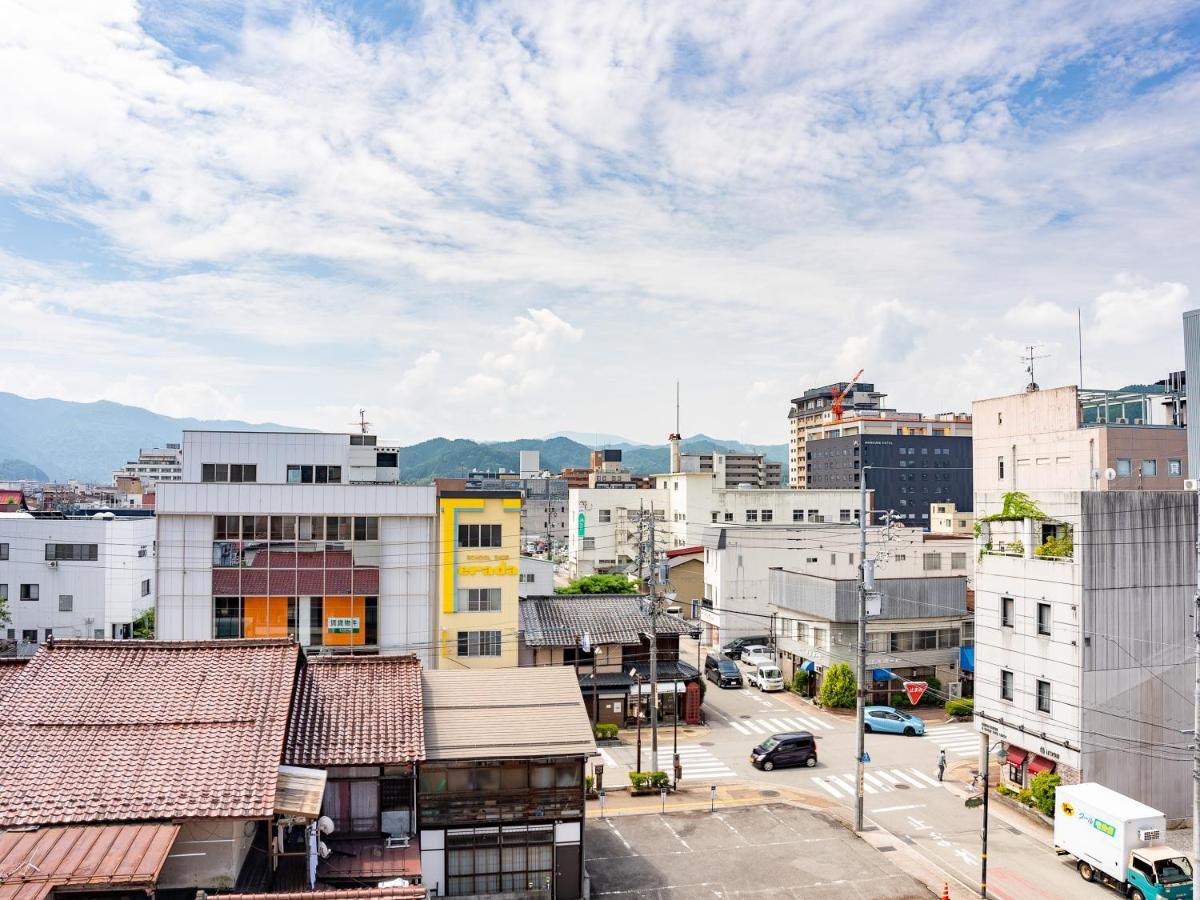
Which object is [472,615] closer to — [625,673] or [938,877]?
[625,673]

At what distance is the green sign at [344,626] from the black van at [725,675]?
2454 centimetres

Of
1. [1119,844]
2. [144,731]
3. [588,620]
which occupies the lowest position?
[1119,844]

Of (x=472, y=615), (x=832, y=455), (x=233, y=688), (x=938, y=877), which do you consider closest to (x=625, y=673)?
(x=472, y=615)

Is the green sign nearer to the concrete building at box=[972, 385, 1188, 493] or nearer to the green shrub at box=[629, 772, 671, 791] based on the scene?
the green shrub at box=[629, 772, 671, 791]

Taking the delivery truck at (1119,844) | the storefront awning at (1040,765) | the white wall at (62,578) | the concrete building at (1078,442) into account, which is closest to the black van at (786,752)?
the storefront awning at (1040,765)

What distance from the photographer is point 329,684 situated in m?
24.6

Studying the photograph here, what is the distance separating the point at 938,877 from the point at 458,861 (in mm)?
15377

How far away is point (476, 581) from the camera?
46.1 meters

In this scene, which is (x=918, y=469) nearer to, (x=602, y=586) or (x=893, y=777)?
(x=602, y=586)

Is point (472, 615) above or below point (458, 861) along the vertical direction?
above

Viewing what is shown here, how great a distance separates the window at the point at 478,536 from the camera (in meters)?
46.1

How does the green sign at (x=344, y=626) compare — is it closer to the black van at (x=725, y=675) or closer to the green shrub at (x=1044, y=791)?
the black van at (x=725, y=675)

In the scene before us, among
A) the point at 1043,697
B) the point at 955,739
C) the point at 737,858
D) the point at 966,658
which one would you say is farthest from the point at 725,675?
the point at 737,858

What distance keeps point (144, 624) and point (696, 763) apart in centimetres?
4463
